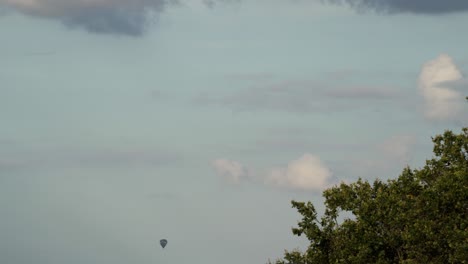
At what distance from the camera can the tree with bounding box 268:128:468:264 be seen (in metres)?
64.2

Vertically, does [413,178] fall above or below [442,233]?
above

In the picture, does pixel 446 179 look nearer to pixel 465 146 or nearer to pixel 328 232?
pixel 465 146

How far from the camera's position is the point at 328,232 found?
238 ft

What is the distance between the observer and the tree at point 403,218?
211 feet

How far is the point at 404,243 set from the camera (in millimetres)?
67938

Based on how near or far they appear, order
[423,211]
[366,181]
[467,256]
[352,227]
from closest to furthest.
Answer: [467,256]
[423,211]
[352,227]
[366,181]

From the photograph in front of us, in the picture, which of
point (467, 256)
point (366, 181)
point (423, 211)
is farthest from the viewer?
point (366, 181)

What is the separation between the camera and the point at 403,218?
6688cm

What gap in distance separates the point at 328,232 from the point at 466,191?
11.9 m

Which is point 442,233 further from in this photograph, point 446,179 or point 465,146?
point 465,146

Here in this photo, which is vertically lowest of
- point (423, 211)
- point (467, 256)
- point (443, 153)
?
point (467, 256)

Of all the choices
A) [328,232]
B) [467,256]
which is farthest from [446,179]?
[328,232]

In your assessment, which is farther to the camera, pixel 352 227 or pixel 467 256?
pixel 352 227

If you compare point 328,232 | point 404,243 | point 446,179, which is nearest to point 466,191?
point 446,179
